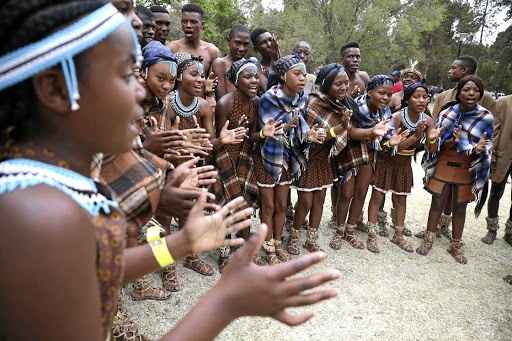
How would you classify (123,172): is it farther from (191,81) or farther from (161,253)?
(191,81)

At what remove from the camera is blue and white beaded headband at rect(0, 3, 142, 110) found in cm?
73

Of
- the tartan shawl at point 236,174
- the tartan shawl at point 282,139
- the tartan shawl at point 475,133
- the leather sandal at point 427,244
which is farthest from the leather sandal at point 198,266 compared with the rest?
the tartan shawl at point 475,133

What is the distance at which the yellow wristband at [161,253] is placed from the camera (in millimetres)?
1286

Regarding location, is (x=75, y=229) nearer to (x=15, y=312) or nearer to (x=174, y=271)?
(x=15, y=312)

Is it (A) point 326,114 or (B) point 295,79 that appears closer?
(B) point 295,79

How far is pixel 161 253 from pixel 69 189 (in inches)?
22.4

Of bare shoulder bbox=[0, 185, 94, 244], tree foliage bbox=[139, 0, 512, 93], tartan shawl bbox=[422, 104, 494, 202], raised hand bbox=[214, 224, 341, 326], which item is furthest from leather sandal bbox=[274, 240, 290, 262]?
tree foliage bbox=[139, 0, 512, 93]

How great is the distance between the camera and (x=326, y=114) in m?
3.88

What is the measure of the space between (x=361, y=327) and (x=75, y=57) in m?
2.92

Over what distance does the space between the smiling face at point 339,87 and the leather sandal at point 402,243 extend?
2015 mm

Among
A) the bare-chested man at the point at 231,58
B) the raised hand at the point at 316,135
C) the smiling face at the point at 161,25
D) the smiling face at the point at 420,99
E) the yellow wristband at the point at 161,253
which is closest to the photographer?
the yellow wristband at the point at 161,253

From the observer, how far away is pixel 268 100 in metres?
3.65

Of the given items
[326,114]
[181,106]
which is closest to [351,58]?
[326,114]

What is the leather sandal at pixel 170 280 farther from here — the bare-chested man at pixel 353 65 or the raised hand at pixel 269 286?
the bare-chested man at pixel 353 65
